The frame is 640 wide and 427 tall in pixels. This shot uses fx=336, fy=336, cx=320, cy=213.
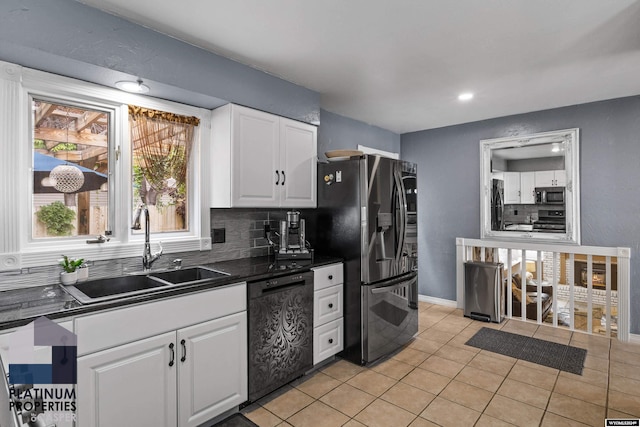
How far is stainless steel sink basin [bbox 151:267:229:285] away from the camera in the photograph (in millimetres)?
2309

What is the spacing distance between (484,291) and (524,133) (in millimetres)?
1926

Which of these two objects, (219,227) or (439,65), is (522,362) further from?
(219,227)

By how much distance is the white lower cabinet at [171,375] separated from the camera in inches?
62.7

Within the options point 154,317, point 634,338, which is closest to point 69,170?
point 154,317

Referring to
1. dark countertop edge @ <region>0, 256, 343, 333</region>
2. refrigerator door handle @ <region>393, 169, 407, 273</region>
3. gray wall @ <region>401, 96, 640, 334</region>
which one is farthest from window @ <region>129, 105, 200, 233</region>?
gray wall @ <region>401, 96, 640, 334</region>

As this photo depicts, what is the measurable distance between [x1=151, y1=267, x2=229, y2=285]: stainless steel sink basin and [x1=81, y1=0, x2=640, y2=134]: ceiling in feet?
5.13

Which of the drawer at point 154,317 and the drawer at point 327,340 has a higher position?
the drawer at point 154,317

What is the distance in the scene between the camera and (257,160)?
270cm

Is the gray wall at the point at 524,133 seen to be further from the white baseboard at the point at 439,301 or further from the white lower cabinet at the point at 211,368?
the white lower cabinet at the point at 211,368

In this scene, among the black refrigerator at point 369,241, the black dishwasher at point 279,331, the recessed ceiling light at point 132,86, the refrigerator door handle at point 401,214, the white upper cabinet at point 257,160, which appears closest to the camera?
the recessed ceiling light at point 132,86

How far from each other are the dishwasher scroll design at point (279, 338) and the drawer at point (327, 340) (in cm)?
8

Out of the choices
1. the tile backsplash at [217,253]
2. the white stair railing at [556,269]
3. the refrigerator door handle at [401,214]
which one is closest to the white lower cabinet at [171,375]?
the tile backsplash at [217,253]

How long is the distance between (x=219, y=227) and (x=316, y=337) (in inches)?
47.5

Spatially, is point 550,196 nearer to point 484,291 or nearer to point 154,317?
point 484,291
